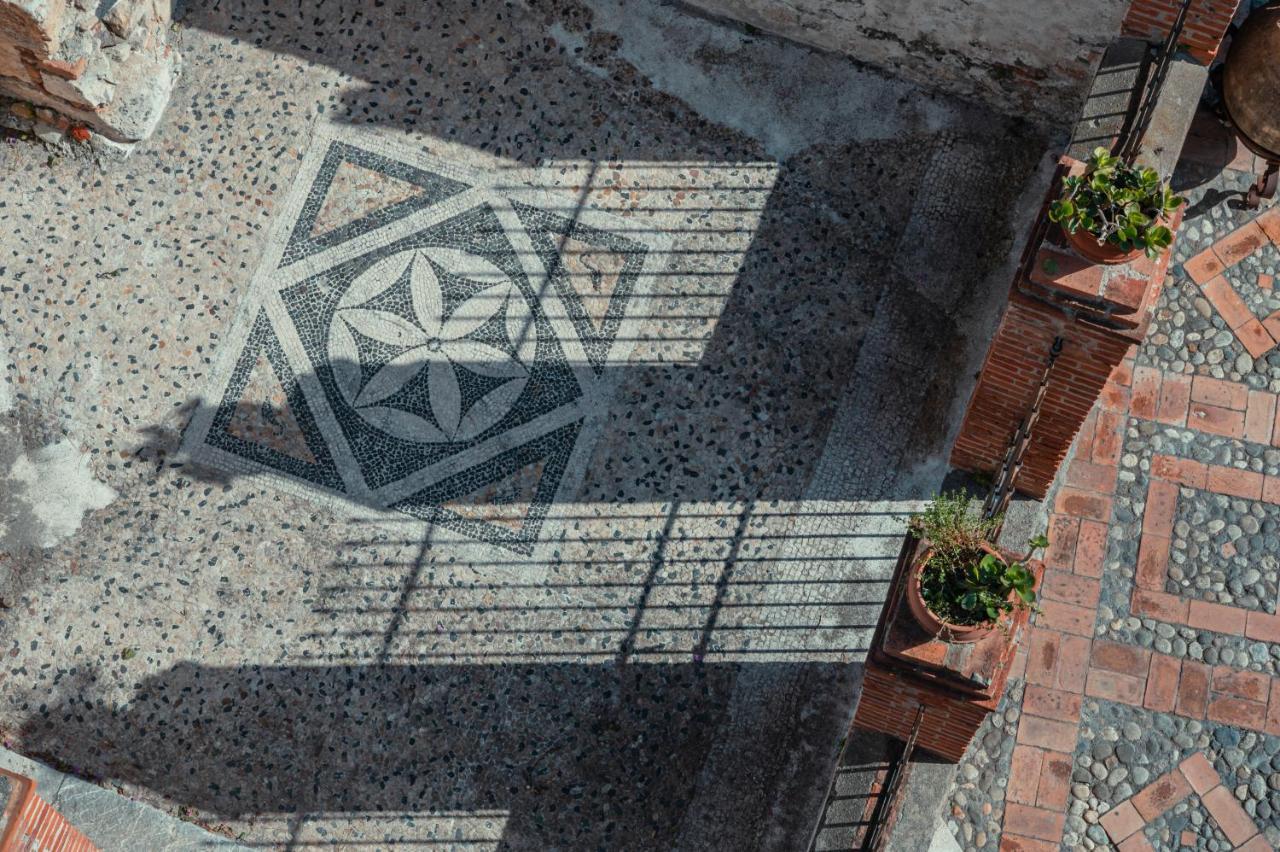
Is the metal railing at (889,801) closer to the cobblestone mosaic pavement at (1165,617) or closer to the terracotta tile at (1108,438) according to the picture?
the cobblestone mosaic pavement at (1165,617)

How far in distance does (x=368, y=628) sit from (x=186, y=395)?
1932 mm

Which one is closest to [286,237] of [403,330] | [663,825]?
[403,330]

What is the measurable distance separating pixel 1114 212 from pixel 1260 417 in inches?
110

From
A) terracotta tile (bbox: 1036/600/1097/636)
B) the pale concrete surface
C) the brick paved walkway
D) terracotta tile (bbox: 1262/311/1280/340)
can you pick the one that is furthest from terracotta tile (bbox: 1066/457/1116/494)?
the pale concrete surface

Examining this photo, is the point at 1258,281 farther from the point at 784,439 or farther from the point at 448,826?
the point at 448,826

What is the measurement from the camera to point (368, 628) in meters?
7.95

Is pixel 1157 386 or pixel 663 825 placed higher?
pixel 1157 386

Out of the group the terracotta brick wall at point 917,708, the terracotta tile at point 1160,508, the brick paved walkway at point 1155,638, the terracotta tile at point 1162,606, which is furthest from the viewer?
the terracotta tile at point 1160,508

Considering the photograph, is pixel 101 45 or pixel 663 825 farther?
pixel 101 45

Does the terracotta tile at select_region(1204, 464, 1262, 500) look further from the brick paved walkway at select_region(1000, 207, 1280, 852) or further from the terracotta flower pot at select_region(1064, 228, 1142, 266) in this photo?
the terracotta flower pot at select_region(1064, 228, 1142, 266)

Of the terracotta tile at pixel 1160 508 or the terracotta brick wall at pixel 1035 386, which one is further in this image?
the terracotta tile at pixel 1160 508

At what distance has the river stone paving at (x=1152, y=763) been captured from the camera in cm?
742

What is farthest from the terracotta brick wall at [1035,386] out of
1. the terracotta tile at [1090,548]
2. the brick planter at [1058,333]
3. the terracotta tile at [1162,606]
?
the terracotta tile at [1162,606]

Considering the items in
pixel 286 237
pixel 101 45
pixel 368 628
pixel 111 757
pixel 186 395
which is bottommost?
pixel 111 757
